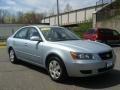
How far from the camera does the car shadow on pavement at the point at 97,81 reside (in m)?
7.54

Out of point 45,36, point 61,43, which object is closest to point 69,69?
point 61,43

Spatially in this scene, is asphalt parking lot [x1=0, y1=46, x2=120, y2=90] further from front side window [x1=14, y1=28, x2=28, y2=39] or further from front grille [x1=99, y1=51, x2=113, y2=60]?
front side window [x1=14, y1=28, x2=28, y2=39]

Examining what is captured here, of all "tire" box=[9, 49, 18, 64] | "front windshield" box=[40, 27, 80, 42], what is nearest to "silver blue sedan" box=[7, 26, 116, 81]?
"front windshield" box=[40, 27, 80, 42]

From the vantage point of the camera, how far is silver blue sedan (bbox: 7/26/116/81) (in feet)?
24.5

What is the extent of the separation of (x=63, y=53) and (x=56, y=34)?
5.07 ft

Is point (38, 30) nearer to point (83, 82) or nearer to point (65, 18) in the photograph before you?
point (83, 82)

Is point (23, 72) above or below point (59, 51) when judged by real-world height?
below

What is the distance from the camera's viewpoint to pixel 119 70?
9.48 meters

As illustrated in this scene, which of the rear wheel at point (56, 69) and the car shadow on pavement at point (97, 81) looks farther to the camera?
the rear wheel at point (56, 69)

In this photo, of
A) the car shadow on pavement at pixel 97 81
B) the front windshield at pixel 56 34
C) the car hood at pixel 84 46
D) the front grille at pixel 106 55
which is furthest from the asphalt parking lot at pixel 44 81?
the front windshield at pixel 56 34

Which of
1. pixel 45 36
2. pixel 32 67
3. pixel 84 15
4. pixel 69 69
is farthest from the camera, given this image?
pixel 84 15

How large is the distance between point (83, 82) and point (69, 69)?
657mm

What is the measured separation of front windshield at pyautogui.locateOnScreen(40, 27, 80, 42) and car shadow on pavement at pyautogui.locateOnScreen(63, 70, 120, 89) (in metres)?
1.43

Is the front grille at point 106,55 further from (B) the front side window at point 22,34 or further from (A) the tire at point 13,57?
(A) the tire at point 13,57
